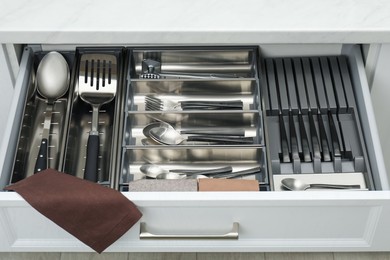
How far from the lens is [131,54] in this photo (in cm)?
152

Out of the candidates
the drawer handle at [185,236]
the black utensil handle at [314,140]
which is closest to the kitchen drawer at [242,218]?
the drawer handle at [185,236]

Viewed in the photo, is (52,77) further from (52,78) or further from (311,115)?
(311,115)

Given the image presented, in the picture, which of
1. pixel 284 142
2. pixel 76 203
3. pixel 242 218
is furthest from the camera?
pixel 284 142

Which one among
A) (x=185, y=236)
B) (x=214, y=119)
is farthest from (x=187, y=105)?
(x=185, y=236)

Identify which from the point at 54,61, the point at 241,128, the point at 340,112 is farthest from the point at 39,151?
the point at 340,112

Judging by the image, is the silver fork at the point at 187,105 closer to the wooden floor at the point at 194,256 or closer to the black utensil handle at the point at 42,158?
the black utensil handle at the point at 42,158

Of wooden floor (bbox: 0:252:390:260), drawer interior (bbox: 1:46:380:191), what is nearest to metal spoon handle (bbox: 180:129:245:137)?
drawer interior (bbox: 1:46:380:191)

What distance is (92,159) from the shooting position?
1.40 m

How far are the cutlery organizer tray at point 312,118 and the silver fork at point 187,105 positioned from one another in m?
0.08

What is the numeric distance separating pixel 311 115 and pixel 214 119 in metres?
0.22
